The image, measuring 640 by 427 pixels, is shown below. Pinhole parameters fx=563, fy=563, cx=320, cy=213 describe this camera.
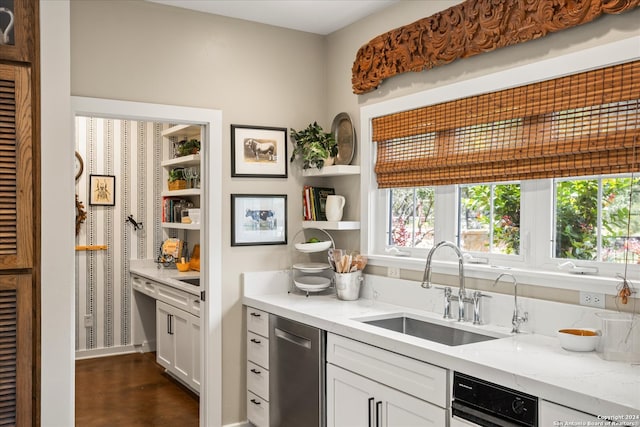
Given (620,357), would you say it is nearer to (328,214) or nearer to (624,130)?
(624,130)

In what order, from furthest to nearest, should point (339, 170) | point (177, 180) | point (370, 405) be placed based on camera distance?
1. point (177, 180)
2. point (339, 170)
3. point (370, 405)

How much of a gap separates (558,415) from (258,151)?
251cm

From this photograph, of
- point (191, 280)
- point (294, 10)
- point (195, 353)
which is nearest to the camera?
point (294, 10)

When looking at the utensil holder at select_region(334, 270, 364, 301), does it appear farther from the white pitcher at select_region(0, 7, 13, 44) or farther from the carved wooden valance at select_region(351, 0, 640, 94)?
the white pitcher at select_region(0, 7, 13, 44)

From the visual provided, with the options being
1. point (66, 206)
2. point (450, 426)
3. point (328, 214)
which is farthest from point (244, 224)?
point (450, 426)

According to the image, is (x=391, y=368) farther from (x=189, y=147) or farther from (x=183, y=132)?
(x=183, y=132)

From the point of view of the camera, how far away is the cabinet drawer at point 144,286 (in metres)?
5.07

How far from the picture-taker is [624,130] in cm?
221

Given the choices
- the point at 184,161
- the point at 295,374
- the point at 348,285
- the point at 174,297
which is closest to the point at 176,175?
the point at 184,161

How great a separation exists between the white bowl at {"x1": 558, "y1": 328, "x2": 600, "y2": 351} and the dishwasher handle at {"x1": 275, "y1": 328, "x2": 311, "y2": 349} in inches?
51.7

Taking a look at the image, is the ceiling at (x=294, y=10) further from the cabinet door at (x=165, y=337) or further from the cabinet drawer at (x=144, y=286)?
the cabinet drawer at (x=144, y=286)

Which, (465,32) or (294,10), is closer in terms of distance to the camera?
(465,32)

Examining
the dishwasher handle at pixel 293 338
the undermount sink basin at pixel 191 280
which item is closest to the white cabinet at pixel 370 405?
the dishwasher handle at pixel 293 338

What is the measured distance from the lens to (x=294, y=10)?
3547 mm
